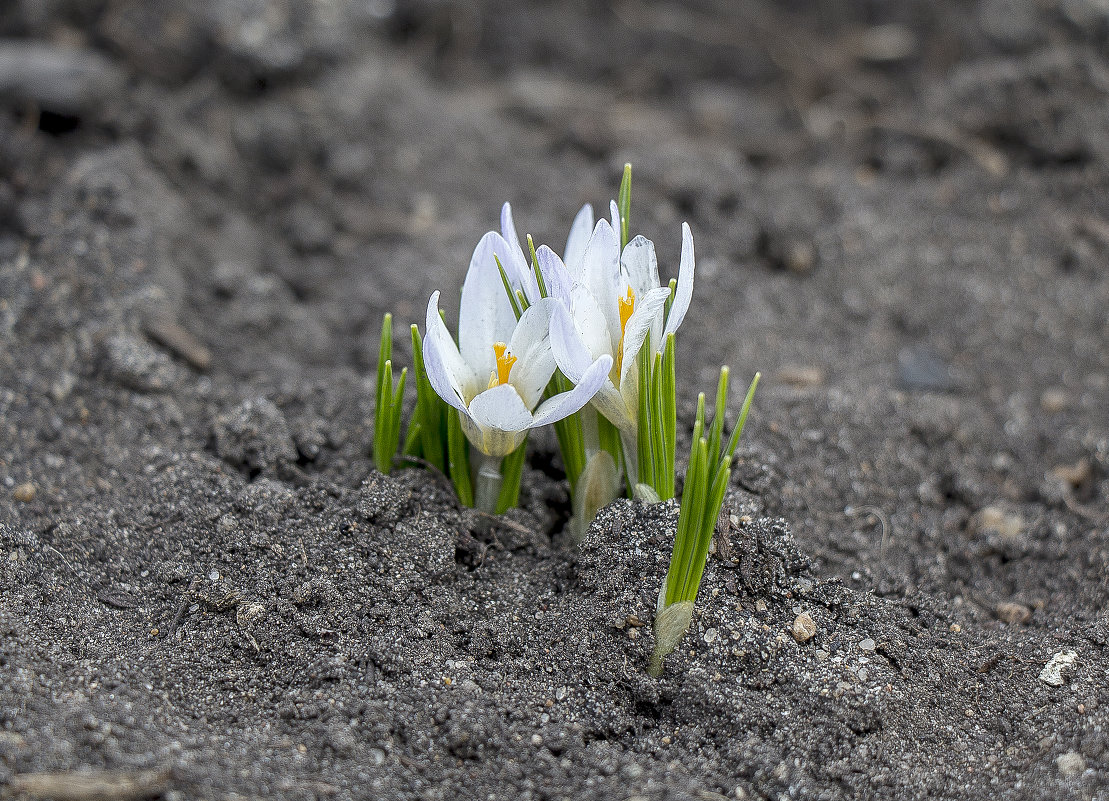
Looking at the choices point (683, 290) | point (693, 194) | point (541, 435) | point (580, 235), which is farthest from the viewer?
point (693, 194)

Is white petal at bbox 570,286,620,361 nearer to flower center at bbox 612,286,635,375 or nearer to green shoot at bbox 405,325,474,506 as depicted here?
flower center at bbox 612,286,635,375

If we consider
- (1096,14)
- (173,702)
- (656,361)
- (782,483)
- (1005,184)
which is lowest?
(173,702)

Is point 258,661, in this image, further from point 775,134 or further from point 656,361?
point 775,134

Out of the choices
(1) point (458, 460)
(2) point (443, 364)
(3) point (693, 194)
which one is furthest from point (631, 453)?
(3) point (693, 194)

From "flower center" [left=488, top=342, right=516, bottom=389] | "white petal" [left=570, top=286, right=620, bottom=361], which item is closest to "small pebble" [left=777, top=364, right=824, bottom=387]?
"white petal" [left=570, top=286, right=620, bottom=361]

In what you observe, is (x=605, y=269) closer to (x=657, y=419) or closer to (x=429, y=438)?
(x=657, y=419)

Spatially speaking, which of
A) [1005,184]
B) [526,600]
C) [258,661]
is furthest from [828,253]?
[258,661]
